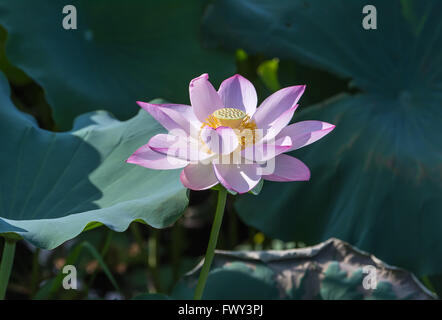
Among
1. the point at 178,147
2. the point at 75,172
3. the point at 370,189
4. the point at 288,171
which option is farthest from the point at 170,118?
the point at 370,189

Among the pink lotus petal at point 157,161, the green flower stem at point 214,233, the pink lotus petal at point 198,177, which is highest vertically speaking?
the pink lotus petal at point 157,161

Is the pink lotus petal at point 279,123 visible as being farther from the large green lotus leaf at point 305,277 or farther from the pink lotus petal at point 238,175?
the large green lotus leaf at point 305,277

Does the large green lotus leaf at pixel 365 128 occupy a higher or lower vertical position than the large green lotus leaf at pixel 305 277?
higher

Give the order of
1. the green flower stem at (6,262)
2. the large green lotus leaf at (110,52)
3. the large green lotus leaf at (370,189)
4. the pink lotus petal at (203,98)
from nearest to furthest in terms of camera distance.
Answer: the pink lotus petal at (203,98) < the green flower stem at (6,262) < the large green lotus leaf at (370,189) < the large green lotus leaf at (110,52)

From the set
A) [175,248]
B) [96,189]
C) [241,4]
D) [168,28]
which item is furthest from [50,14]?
[175,248]

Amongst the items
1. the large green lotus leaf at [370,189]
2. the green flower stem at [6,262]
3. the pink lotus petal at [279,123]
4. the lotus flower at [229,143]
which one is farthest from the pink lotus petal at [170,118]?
the large green lotus leaf at [370,189]

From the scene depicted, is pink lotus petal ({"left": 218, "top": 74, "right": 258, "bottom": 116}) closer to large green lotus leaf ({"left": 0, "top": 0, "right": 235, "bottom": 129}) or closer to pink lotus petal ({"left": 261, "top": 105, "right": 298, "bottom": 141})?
pink lotus petal ({"left": 261, "top": 105, "right": 298, "bottom": 141})

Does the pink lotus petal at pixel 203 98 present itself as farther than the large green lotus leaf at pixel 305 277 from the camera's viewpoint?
No

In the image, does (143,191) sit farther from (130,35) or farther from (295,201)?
(130,35)
